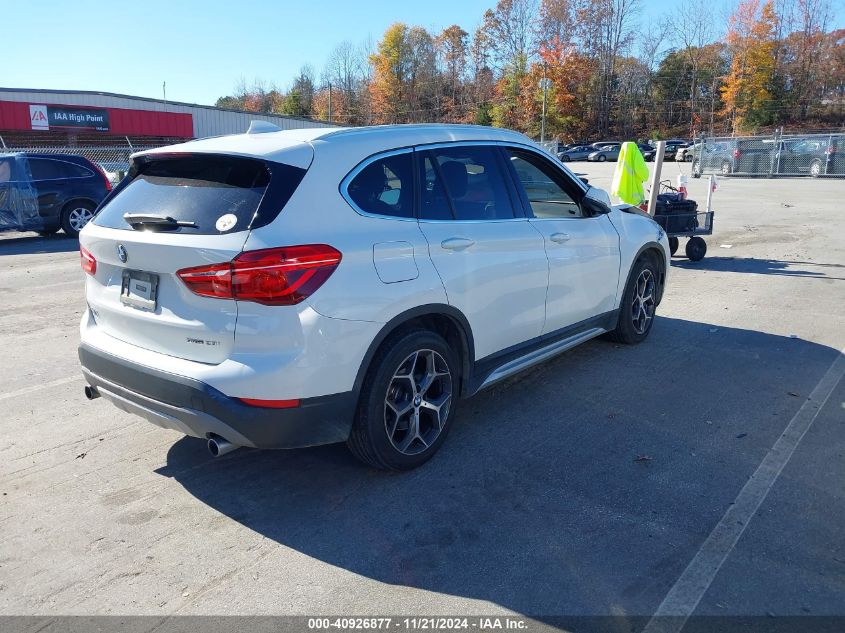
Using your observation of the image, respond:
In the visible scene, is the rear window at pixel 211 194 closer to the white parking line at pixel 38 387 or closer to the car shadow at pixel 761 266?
the white parking line at pixel 38 387

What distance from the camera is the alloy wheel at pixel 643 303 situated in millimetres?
6167

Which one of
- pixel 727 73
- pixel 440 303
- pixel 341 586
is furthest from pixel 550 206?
pixel 727 73

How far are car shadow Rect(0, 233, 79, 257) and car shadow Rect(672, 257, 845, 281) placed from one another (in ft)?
35.7

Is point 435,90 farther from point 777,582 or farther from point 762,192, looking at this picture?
point 777,582

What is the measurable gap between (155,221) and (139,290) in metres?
0.38

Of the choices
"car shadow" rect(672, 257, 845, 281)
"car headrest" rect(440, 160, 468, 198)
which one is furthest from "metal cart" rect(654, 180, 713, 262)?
"car headrest" rect(440, 160, 468, 198)

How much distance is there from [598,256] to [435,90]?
258ft

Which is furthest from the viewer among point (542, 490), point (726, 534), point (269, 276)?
point (542, 490)

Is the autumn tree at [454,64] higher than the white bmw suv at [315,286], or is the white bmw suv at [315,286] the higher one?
the autumn tree at [454,64]

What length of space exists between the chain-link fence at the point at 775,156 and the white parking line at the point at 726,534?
97.5 feet

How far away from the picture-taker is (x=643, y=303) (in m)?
6.28

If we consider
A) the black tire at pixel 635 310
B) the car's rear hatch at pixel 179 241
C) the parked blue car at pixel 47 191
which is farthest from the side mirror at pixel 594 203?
the parked blue car at pixel 47 191

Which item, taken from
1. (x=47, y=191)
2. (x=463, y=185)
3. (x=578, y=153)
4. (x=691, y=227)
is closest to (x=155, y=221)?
(x=463, y=185)

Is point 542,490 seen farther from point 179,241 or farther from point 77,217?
point 77,217
